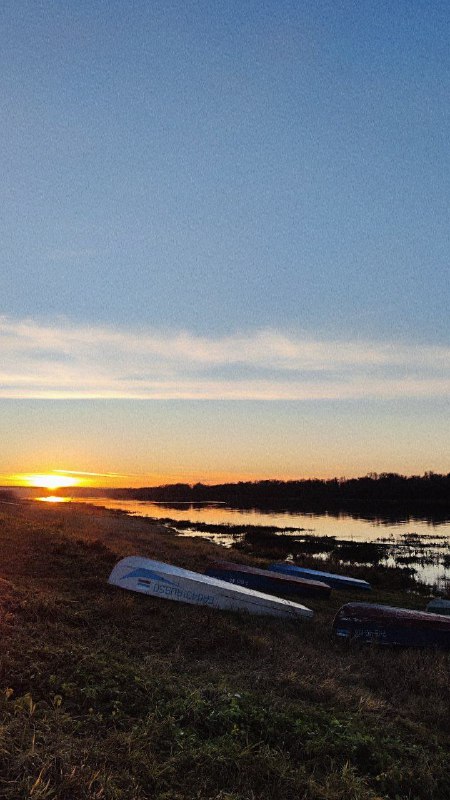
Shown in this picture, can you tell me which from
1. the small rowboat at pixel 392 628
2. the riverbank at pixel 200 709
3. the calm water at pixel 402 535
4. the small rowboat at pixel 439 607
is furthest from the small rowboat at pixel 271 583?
the calm water at pixel 402 535

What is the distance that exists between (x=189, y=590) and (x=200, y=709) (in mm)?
6116

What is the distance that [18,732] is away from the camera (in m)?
4.70

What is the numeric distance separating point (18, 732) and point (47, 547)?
33.1ft

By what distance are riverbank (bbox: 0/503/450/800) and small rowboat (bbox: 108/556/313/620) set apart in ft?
3.27

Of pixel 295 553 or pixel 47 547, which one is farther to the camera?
pixel 295 553

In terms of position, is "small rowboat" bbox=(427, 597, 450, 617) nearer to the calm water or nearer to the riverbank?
the riverbank

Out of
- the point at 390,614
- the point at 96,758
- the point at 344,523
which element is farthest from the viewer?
the point at 344,523

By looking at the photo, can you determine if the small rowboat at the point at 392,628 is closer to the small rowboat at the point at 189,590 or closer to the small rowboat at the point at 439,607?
the small rowboat at the point at 189,590

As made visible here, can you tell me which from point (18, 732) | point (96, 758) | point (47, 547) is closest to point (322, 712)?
point (96, 758)

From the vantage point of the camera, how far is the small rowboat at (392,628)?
10852mm

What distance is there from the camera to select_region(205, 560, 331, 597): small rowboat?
1581 cm

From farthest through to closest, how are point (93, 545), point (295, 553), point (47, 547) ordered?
point (295, 553) → point (93, 545) → point (47, 547)

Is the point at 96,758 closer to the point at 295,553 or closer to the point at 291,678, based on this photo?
the point at 291,678

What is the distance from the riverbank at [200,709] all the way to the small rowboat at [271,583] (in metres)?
5.10
